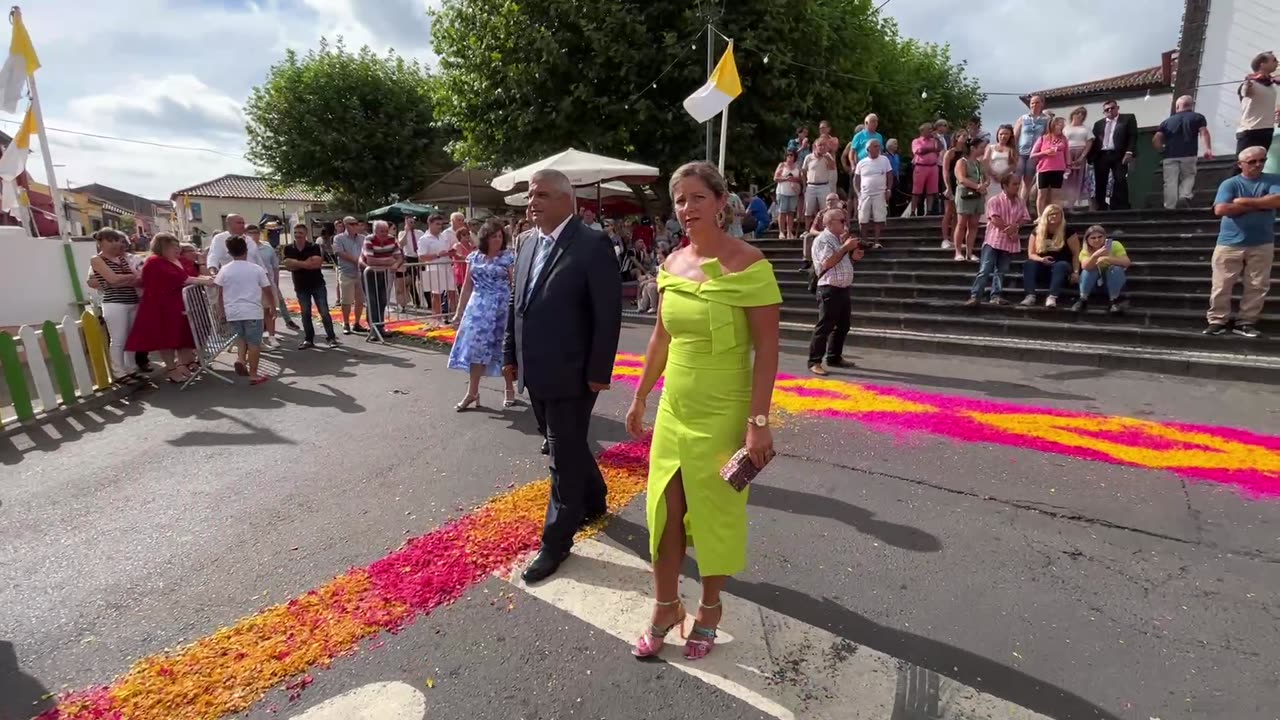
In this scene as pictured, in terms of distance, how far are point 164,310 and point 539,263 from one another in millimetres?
6862

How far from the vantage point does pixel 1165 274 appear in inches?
352

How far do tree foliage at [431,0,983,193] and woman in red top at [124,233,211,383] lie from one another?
1070 cm

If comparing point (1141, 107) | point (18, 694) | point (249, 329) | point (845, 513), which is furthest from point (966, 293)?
point (1141, 107)

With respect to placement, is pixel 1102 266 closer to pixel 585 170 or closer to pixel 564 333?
pixel 585 170

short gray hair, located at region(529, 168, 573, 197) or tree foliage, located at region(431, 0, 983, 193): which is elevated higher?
tree foliage, located at region(431, 0, 983, 193)

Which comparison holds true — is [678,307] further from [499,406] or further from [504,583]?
[499,406]

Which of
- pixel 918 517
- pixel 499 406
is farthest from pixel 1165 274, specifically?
pixel 499 406

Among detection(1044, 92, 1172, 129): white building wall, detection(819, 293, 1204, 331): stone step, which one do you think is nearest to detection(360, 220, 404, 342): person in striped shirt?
detection(819, 293, 1204, 331): stone step

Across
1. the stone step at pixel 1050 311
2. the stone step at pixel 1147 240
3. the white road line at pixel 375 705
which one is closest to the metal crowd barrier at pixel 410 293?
the stone step at pixel 1050 311

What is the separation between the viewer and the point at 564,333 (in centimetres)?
309

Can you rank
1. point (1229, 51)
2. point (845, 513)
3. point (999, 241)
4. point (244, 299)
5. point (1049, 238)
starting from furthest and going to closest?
1. point (1229, 51)
2. point (999, 241)
3. point (1049, 238)
4. point (244, 299)
5. point (845, 513)

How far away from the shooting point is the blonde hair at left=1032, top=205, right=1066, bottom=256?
8805 mm

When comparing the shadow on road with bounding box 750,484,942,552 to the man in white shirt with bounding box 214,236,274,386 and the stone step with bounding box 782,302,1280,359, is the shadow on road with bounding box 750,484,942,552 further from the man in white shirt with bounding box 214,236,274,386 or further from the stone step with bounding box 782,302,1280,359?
the man in white shirt with bounding box 214,236,274,386

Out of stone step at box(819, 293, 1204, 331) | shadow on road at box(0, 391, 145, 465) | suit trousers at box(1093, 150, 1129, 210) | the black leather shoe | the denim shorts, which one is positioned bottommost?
the black leather shoe
